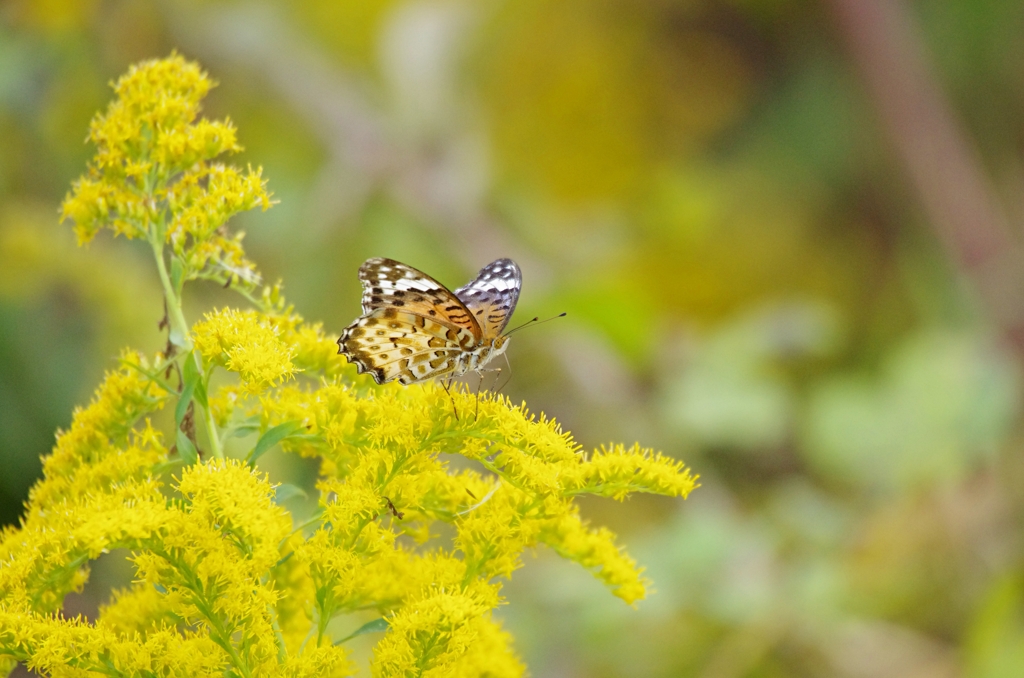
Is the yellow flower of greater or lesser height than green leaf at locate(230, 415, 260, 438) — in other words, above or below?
above

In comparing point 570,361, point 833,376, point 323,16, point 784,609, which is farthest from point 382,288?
point 323,16

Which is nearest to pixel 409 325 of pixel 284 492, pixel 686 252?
pixel 284 492

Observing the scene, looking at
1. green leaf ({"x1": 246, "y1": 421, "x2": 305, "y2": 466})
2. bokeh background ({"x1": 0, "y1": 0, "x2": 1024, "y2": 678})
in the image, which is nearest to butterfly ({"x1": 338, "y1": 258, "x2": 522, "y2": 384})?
green leaf ({"x1": 246, "y1": 421, "x2": 305, "y2": 466})

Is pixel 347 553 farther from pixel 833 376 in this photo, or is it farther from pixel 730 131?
pixel 730 131

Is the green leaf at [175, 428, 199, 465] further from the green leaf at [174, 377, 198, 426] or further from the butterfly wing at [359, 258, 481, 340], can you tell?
the butterfly wing at [359, 258, 481, 340]

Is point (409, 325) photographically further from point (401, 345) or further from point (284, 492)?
point (284, 492)

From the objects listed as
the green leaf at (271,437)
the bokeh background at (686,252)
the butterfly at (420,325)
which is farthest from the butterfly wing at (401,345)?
the bokeh background at (686,252)

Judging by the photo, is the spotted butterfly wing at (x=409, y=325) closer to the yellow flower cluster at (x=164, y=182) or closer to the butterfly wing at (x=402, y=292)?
the butterfly wing at (x=402, y=292)
